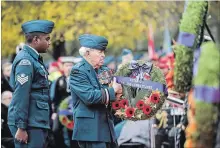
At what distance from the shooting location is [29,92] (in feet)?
28.7

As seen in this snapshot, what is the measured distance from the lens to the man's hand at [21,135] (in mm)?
8672

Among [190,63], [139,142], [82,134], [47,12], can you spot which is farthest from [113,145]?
[47,12]

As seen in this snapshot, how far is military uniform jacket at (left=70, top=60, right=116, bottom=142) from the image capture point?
9.00 meters

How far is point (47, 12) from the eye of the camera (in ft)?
67.6

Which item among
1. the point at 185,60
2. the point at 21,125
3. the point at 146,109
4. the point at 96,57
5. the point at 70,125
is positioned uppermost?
the point at 96,57

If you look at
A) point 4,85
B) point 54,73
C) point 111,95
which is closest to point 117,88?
point 111,95

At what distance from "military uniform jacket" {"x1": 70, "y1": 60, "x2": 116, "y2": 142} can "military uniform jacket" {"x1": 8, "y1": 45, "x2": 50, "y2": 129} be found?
34 cm

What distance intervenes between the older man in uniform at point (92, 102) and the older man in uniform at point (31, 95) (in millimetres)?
351

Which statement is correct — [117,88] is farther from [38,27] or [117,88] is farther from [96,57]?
[38,27]

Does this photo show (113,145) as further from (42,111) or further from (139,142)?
(139,142)

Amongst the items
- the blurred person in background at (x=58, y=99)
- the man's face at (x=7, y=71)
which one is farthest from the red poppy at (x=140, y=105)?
the man's face at (x=7, y=71)

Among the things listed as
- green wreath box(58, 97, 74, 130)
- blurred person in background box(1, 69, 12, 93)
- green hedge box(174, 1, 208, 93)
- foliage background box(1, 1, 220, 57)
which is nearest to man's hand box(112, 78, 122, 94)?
green hedge box(174, 1, 208, 93)

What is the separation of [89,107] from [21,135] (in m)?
0.85

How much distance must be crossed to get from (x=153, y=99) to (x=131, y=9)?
12748 mm
